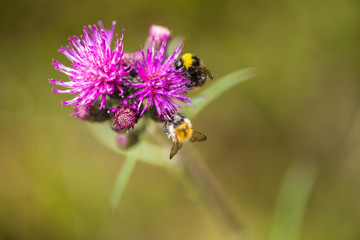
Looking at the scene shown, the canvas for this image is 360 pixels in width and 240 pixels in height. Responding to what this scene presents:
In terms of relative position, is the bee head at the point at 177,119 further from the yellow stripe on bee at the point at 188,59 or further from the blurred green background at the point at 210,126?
the blurred green background at the point at 210,126

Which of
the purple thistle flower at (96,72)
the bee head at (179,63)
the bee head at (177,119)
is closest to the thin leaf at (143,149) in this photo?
the purple thistle flower at (96,72)

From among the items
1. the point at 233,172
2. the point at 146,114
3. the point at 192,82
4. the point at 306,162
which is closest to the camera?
the point at 192,82

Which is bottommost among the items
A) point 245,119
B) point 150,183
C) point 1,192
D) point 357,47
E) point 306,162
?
point 1,192

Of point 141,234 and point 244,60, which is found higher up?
point 244,60

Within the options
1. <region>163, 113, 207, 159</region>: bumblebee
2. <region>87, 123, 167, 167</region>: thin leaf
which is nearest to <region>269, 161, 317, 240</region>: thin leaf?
<region>87, 123, 167, 167</region>: thin leaf

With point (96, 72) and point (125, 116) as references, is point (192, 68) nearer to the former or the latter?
point (125, 116)

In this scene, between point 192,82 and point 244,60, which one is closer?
point 192,82

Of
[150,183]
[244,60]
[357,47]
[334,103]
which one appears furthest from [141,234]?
[357,47]

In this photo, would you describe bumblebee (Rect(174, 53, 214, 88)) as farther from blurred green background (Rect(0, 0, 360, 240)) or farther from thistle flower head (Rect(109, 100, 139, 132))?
blurred green background (Rect(0, 0, 360, 240))

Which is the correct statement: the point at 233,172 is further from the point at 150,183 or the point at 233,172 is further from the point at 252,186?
the point at 150,183
